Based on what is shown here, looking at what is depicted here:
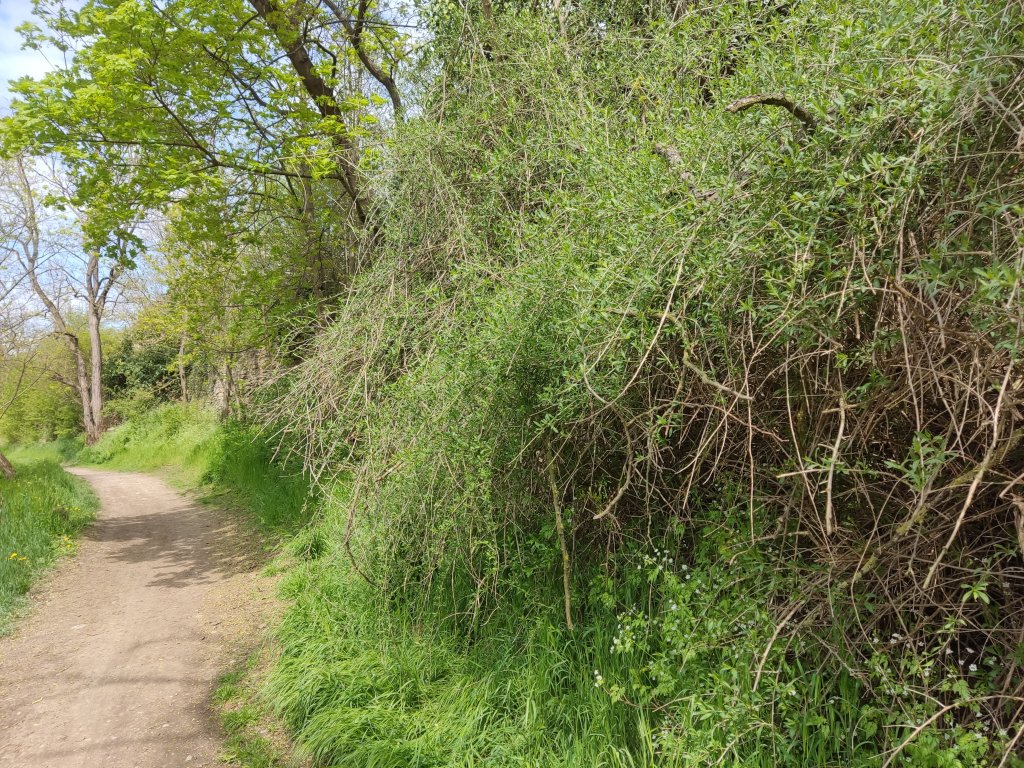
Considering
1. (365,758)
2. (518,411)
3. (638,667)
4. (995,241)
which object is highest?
(995,241)

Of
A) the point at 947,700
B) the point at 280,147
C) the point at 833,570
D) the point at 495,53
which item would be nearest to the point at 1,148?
the point at 280,147

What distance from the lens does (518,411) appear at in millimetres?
3420

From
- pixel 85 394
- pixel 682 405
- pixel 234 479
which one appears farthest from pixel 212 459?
pixel 85 394

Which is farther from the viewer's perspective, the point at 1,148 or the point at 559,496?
the point at 1,148

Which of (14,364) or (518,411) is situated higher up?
(14,364)

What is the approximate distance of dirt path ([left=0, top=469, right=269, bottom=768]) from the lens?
3.91 meters

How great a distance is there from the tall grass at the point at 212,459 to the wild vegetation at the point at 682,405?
1876 mm

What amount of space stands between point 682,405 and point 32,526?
8.43 metres

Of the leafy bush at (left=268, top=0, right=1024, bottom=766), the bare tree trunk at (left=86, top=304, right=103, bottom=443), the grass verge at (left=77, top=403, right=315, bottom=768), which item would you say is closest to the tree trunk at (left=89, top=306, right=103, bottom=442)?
the bare tree trunk at (left=86, top=304, right=103, bottom=443)

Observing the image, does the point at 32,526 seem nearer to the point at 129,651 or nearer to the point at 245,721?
the point at 129,651

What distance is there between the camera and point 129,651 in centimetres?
518

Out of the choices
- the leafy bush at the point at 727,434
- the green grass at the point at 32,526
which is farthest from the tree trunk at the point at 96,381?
the leafy bush at the point at 727,434

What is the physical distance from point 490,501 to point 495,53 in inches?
143

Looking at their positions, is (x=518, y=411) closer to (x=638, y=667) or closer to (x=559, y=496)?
(x=559, y=496)
